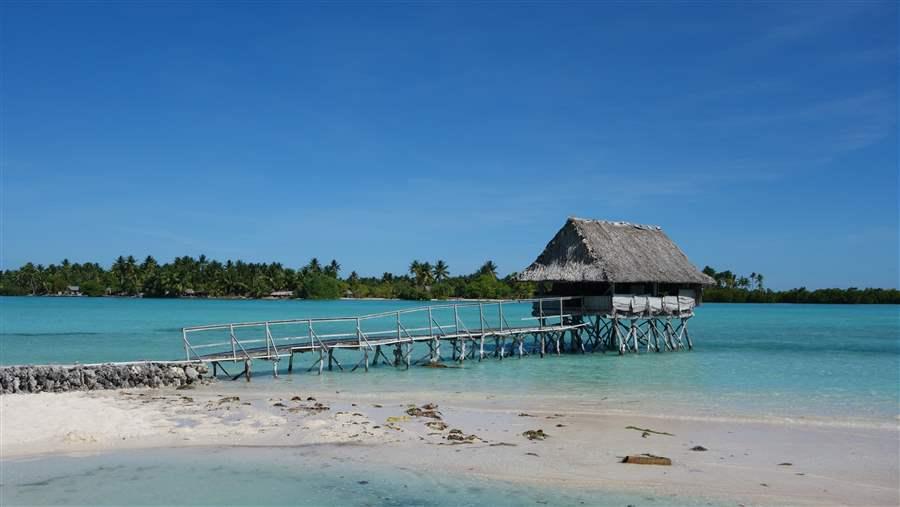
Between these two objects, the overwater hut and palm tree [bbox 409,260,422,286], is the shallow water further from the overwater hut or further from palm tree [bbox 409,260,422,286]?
palm tree [bbox 409,260,422,286]

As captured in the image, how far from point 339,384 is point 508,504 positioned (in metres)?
10.4

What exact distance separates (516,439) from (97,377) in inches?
374

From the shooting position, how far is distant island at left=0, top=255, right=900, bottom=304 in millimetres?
97438

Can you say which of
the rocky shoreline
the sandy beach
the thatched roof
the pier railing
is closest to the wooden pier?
the pier railing

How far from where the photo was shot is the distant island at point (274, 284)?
320 feet

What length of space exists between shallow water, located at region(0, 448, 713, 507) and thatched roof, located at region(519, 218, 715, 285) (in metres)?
15.7

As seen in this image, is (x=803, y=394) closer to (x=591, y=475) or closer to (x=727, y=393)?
(x=727, y=393)

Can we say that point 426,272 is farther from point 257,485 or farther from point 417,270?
point 257,485

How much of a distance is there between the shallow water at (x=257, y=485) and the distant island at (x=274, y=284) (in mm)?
87491

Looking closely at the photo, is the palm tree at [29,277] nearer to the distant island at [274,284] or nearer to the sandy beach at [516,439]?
the distant island at [274,284]

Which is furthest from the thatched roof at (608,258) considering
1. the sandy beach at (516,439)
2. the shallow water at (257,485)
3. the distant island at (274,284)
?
the distant island at (274,284)

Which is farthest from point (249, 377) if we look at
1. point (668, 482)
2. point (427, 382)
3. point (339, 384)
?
point (668, 482)

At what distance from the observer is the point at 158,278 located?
334 feet

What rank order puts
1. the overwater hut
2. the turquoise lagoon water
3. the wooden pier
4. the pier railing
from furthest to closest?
the overwater hut < the wooden pier < the pier railing < the turquoise lagoon water
